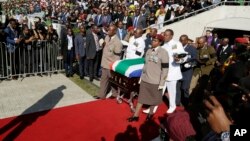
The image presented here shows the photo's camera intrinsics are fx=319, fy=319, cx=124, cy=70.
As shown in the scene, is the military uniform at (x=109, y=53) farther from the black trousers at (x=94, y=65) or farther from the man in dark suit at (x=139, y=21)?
the man in dark suit at (x=139, y=21)

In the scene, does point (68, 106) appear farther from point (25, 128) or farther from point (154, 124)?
point (154, 124)

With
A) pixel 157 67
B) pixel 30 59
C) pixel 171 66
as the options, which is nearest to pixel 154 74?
pixel 157 67

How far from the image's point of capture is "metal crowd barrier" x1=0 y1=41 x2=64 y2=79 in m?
10.1

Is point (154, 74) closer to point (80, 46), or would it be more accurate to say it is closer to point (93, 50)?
point (93, 50)

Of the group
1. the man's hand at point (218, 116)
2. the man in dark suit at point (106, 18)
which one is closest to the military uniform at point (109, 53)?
the man's hand at point (218, 116)

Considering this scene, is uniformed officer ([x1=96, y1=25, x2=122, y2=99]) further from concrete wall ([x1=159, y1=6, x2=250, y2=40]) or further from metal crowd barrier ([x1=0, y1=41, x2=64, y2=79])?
concrete wall ([x1=159, y1=6, x2=250, y2=40])

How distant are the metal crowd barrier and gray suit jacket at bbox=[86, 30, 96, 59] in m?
1.35

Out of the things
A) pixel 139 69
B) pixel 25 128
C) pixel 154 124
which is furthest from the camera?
pixel 139 69

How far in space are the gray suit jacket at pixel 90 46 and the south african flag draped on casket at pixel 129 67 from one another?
6.52 feet

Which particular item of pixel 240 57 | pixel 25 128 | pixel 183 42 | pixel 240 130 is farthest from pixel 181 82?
pixel 240 130

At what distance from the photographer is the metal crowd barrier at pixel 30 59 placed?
10101mm

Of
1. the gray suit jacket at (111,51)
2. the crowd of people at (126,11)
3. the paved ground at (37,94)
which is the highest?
the crowd of people at (126,11)

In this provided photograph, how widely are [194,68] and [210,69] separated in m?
0.42

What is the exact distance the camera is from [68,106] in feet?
27.1
